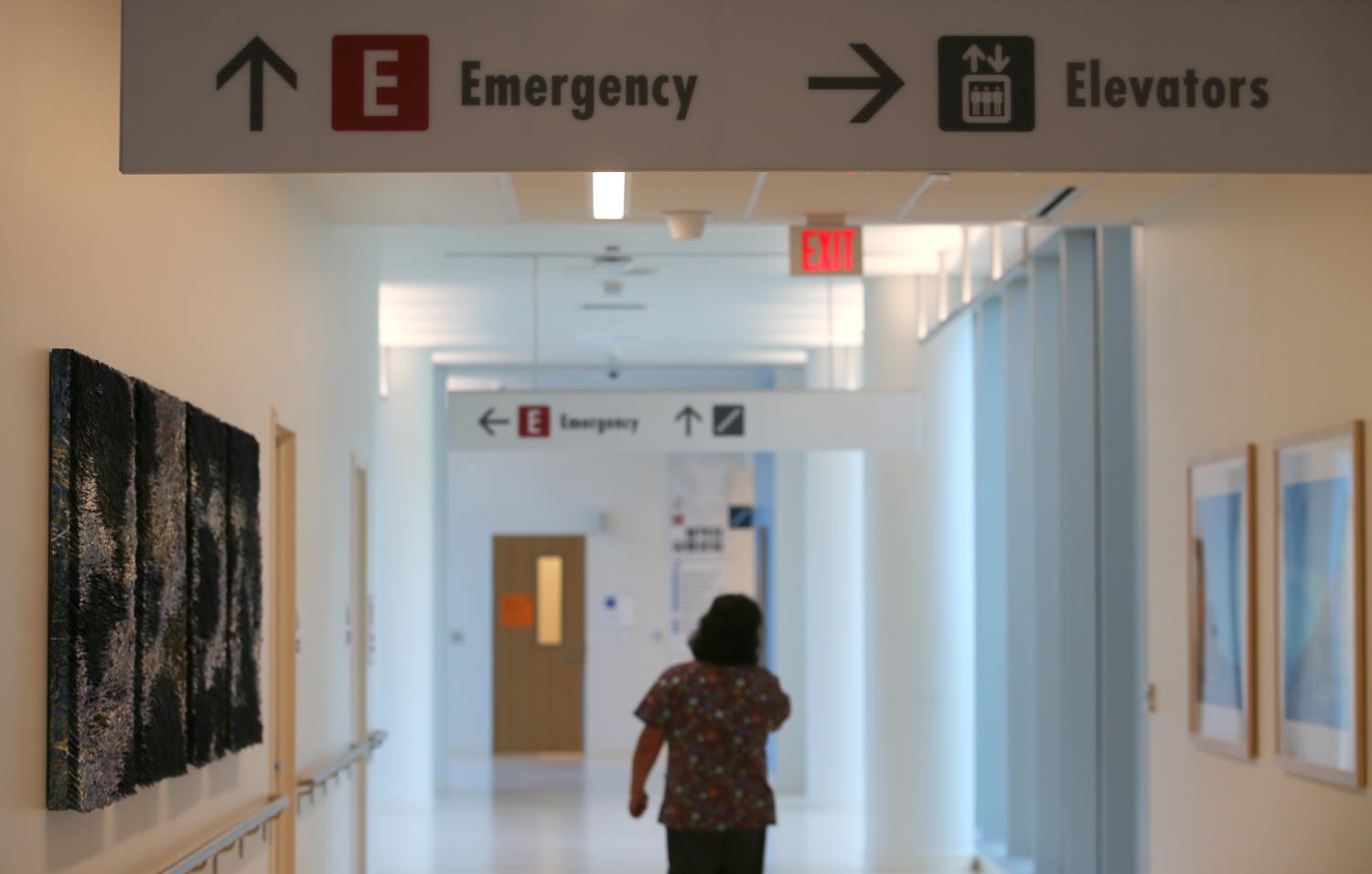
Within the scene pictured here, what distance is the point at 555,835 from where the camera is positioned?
13789mm

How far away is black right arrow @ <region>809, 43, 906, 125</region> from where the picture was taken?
152 inches

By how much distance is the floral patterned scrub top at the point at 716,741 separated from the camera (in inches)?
237

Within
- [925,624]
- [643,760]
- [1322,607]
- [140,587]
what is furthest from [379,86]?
[925,624]

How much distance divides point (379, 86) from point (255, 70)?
0.27 m

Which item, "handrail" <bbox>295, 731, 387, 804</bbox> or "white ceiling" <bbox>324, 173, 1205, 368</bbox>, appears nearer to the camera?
"white ceiling" <bbox>324, 173, 1205, 368</bbox>

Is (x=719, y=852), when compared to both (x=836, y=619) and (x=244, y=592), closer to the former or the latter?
→ (x=244, y=592)

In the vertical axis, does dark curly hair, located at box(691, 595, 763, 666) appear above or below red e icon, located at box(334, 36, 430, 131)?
below

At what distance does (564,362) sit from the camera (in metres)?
17.3

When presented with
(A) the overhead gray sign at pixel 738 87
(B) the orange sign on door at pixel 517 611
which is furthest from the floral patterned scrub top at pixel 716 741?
(B) the orange sign on door at pixel 517 611

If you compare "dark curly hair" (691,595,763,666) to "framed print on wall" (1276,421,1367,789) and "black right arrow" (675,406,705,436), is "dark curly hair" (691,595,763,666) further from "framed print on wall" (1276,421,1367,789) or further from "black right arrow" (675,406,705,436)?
"black right arrow" (675,406,705,436)

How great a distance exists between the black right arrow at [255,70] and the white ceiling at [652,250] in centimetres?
290

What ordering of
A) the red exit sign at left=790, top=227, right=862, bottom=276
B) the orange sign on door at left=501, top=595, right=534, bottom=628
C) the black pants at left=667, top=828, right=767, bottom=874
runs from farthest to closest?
the orange sign on door at left=501, top=595, right=534, bottom=628 < the red exit sign at left=790, top=227, right=862, bottom=276 < the black pants at left=667, top=828, right=767, bottom=874

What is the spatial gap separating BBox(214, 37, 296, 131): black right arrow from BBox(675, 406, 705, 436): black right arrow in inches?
295

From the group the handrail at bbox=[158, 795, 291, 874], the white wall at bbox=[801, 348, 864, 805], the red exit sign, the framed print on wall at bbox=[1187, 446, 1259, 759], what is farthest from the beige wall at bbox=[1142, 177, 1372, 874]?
the white wall at bbox=[801, 348, 864, 805]
